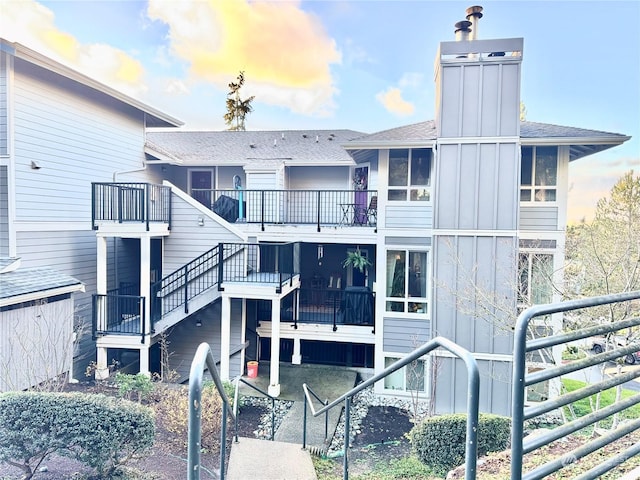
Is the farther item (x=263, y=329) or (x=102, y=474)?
(x=263, y=329)

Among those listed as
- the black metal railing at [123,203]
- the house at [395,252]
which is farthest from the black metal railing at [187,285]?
the black metal railing at [123,203]

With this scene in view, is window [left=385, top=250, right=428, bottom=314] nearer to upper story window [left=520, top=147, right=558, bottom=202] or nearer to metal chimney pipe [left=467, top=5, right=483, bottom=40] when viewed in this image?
upper story window [left=520, top=147, right=558, bottom=202]

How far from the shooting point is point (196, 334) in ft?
34.6

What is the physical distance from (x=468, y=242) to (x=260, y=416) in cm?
640

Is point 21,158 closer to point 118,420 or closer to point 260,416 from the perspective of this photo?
point 118,420

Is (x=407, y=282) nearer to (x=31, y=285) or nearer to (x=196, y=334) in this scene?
(x=196, y=334)

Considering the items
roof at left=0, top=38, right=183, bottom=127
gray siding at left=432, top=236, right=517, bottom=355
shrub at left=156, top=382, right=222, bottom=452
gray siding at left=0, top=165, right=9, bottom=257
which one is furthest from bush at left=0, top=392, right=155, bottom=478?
roof at left=0, top=38, right=183, bottom=127

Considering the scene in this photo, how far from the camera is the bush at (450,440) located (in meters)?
5.28

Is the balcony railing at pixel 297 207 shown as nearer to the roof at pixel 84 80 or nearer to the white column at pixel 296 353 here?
the roof at pixel 84 80

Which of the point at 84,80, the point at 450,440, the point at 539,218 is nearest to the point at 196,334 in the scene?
the point at 84,80

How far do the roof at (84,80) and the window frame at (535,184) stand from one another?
1117cm

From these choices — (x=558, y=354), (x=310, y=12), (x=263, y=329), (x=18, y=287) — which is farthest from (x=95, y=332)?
(x=558, y=354)

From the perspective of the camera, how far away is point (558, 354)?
27.7 ft

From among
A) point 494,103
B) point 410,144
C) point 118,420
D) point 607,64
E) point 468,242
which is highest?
point 607,64
